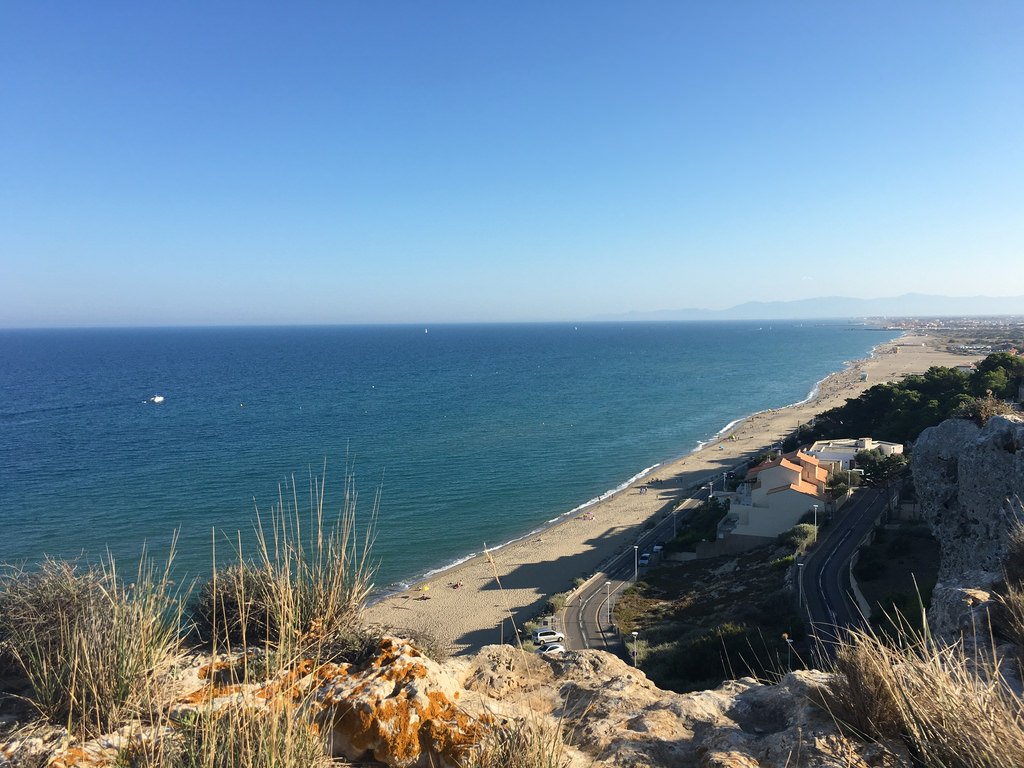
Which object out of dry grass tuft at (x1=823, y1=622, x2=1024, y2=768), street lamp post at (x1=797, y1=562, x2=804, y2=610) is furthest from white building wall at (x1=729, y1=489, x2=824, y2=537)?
dry grass tuft at (x1=823, y1=622, x2=1024, y2=768)

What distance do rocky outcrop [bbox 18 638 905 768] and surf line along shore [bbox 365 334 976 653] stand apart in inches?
61.4

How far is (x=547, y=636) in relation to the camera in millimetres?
20250

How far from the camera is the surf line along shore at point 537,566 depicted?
24000mm

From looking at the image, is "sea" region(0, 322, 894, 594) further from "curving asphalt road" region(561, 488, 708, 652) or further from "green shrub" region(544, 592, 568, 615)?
"green shrub" region(544, 592, 568, 615)

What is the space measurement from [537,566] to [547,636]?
921 centimetres

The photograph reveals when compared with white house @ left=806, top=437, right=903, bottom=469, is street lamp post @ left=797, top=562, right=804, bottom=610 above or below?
below

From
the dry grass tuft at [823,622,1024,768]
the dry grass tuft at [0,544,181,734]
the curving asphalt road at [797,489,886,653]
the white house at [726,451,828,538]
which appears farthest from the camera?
the white house at [726,451,828,538]

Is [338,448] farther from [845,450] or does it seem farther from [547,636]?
[845,450]

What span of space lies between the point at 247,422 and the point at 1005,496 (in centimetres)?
6345

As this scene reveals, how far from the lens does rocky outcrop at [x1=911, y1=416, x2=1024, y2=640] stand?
1149cm

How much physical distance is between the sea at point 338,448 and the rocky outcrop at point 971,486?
458 inches

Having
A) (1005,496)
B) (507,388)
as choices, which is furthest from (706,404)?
(1005,496)

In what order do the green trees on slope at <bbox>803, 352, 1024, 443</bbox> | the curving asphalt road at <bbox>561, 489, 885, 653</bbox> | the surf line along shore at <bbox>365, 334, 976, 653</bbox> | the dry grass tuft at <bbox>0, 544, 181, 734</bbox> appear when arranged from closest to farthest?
the dry grass tuft at <bbox>0, 544, 181, 734</bbox>
the curving asphalt road at <bbox>561, 489, 885, 653</bbox>
the surf line along shore at <bbox>365, 334, 976, 653</bbox>
the green trees on slope at <bbox>803, 352, 1024, 443</bbox>

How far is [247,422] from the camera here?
2443 inches
